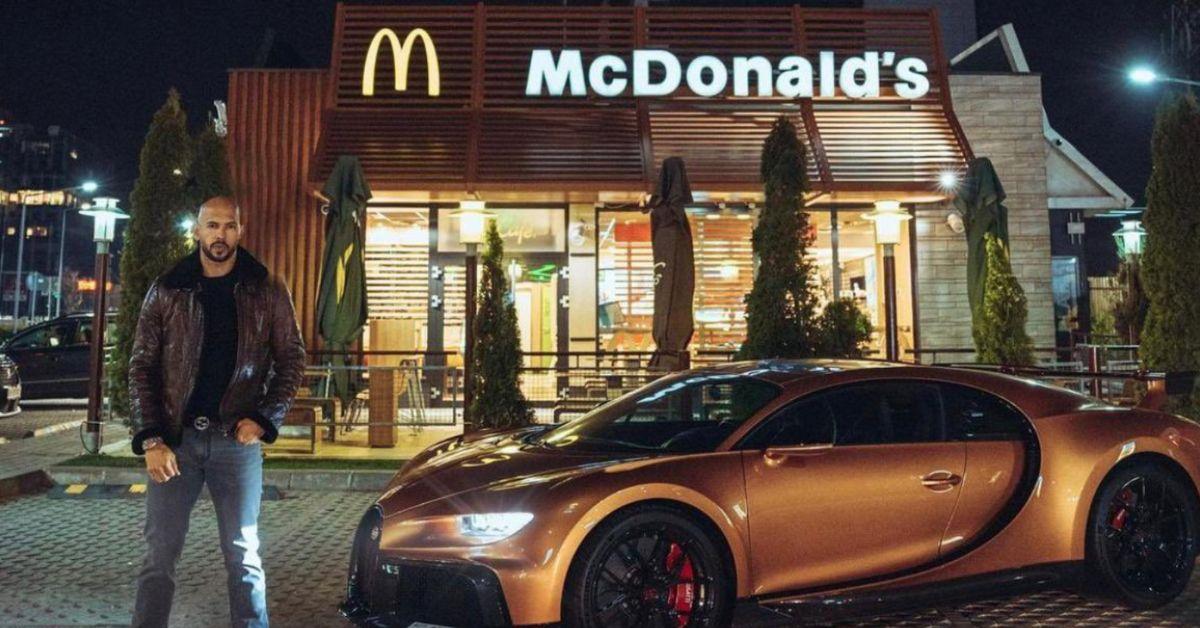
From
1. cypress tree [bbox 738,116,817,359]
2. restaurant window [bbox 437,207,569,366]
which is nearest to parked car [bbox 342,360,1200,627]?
cypress tree [bbox 738,116,817,359]

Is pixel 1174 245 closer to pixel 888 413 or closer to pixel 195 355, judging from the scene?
pixel 888 413

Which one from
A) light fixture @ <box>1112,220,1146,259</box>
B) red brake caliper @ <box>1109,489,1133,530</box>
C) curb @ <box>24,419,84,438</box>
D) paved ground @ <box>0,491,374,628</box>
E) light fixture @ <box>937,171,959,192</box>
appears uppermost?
light fixture @ <box>937,171,959,192</box>

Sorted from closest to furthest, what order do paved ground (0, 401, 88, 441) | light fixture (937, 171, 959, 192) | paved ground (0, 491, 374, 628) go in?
paved ground (0, 491, 374, 628) → paved ground (0, 401, 88, 441) → light fixture (937, 171, 959, 192)

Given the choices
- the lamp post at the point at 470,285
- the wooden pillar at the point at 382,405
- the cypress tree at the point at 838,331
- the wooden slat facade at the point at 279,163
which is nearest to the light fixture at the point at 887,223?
the cypress tree at the point at 838,331

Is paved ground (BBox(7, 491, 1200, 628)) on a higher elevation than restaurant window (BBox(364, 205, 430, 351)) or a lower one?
lower

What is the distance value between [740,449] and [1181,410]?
24.9 ft

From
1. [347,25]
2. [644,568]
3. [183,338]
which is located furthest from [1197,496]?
[347,25]

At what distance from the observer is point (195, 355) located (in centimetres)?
317

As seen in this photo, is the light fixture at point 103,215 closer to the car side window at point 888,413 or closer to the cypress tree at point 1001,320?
the car side window at point 888,413

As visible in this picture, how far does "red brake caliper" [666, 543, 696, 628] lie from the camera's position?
3.45m

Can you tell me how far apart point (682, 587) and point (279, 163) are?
40.6ft

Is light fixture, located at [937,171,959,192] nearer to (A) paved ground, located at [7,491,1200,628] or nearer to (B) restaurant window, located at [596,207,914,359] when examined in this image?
(B) restaurant window, located at [596,207,914,359]

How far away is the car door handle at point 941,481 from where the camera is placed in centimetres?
379

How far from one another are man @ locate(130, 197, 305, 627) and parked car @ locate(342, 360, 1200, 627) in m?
0.60
